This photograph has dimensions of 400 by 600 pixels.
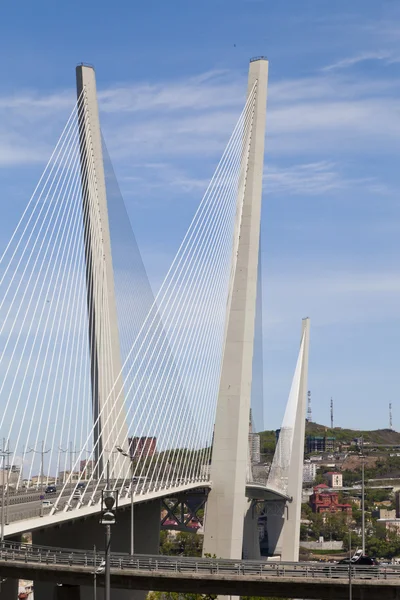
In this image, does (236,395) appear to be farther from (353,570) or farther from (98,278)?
(353,570)

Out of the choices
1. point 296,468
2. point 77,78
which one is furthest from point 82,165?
point 296,468

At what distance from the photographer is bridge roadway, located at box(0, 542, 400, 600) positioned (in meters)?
29.7

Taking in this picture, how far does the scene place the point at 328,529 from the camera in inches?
6432

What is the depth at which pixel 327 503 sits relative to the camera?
182m

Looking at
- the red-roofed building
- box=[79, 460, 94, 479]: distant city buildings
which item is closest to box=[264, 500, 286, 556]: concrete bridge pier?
box=[79, 460, 94, 479]: distant city buildings

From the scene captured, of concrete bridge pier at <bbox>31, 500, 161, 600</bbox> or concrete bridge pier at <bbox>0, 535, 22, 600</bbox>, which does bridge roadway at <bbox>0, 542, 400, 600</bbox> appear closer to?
concrete bridge pier at <bbox>31, 500, 161, 600</bbox>

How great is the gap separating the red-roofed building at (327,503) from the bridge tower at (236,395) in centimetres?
13570

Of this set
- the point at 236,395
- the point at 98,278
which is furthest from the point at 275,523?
the point at 98,278

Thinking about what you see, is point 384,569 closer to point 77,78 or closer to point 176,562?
point 176,562

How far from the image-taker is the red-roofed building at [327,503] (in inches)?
7092

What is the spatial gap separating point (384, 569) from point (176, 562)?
509 cm

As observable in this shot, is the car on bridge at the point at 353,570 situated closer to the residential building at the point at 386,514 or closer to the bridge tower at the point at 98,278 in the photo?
the bridge tower at the point at 98,278

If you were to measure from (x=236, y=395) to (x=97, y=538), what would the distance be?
7205 millimetres

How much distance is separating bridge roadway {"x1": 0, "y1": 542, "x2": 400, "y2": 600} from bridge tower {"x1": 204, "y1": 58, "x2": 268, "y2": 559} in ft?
41.6
